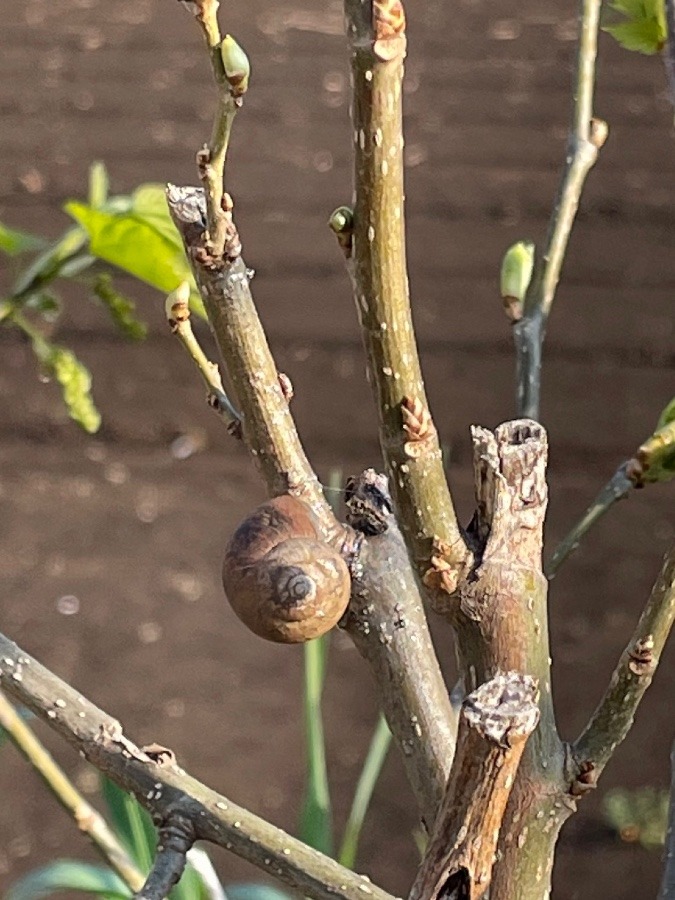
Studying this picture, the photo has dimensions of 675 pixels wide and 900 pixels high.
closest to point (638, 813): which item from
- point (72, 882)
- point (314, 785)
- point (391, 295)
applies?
point (314, 785)

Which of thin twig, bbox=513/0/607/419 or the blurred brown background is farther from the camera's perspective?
the blurred brown background

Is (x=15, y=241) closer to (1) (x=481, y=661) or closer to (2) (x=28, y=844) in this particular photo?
(1) (x=481, y=661)

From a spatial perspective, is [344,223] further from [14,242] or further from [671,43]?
[14,242]

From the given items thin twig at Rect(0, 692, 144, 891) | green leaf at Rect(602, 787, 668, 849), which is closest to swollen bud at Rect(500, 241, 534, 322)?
thin twig at Rect(0, 692, 144, 891)

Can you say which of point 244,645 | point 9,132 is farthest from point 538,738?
point 9,132

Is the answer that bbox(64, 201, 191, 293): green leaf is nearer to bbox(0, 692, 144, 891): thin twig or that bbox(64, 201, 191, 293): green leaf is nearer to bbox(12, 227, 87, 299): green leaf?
bbox(12, 227, 87, 299): green leaf

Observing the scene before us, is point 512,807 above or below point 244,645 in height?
below
